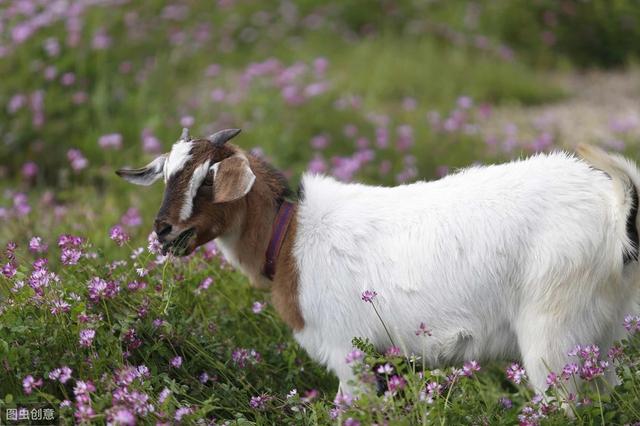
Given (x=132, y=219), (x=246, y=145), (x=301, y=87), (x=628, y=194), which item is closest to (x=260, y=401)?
(x=628, y=194)

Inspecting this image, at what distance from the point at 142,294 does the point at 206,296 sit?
539 mm

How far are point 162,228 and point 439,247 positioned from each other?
3.61ft

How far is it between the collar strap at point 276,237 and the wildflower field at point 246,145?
394 millimetres

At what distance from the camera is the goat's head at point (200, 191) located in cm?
332

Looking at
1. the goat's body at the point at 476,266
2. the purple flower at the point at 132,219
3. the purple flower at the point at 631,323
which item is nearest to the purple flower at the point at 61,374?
the goat's body at the point at 476,266

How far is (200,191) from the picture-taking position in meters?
3.42

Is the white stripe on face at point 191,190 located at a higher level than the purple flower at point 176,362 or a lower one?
higher

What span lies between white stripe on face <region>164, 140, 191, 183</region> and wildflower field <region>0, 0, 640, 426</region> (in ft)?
0.97

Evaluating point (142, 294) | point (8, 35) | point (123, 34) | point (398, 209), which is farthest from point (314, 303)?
point (123, 34)

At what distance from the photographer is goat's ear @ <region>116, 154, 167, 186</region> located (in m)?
3.67

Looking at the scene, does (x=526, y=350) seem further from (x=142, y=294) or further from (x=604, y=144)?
(x=604, y=144)

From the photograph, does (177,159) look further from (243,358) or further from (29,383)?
(29,383)

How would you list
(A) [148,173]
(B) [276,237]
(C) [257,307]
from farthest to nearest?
(C) [257,307] → (A) [148,173] → (B) [276,237]

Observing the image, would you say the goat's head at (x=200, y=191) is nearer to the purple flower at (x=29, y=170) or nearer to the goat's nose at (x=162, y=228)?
the goat's nose at (x=162, y=228)
